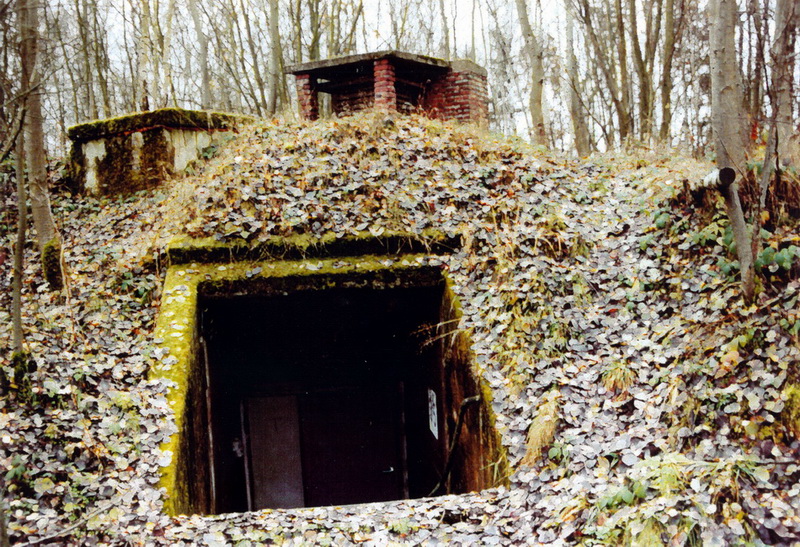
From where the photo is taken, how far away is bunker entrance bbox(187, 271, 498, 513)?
624cm

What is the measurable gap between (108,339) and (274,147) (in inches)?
160

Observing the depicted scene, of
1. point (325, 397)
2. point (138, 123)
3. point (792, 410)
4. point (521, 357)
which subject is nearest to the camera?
point (792, 410)

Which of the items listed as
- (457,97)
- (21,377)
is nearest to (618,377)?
(21,377)

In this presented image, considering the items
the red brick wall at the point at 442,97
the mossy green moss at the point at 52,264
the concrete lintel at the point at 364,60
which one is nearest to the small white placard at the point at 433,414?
the mossy green moss at the point at 52,264

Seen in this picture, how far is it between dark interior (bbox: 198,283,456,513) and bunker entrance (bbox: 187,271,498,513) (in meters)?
0.02

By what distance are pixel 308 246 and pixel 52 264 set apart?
3.06m

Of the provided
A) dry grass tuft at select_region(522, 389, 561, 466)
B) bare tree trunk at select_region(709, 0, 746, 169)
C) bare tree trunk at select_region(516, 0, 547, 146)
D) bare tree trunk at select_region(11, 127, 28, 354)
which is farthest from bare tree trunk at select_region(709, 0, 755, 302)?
bare tree trunk at select_region(516, 0, 547, 146)

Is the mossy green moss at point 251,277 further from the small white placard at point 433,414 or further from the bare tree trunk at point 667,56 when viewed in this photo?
the bare tree trunk at point 667,56

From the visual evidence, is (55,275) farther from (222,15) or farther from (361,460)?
(222,15)

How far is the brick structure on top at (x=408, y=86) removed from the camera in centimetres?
1157

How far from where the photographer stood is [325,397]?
31.2 ft

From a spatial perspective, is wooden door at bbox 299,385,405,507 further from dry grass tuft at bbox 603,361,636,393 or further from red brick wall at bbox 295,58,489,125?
red brick wall at bbox 295,58,489,125

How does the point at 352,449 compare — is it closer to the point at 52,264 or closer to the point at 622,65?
the point at 52,264

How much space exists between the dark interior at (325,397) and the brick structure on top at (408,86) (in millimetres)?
5185
